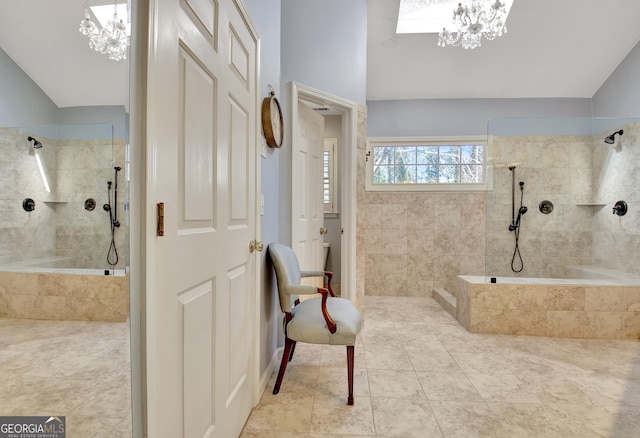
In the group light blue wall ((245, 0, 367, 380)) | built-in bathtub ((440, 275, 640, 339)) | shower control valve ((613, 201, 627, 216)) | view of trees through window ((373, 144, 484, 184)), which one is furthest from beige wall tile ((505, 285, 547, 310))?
light blue wall ((245, 0, 367, 380))

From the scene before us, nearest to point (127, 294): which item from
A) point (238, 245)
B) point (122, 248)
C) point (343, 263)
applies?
point (122, 248)

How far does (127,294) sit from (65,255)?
21 centimetres

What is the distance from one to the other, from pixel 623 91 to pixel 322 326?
4.57m

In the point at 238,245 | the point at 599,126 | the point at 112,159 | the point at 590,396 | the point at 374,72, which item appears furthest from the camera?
the point at 374,72

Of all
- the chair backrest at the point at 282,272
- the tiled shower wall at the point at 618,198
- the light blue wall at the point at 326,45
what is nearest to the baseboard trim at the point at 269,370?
the chair backrest at the point at 282,272

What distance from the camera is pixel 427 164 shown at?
4.44 m

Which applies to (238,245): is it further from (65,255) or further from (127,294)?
(65,255)

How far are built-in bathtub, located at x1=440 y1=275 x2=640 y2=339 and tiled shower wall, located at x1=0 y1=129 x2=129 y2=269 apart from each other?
312 cm

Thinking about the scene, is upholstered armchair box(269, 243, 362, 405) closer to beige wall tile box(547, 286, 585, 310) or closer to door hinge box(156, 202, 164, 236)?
door hinge box(156, 202, 164, 236)

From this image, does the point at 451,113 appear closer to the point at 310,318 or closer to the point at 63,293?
the point at 310,318

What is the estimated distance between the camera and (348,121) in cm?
304

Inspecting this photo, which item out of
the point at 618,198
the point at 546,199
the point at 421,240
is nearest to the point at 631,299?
the point at 618,198

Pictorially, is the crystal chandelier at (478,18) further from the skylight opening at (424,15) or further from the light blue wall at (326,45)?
the light blue wall at (326,45)

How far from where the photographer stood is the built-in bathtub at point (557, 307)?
2859 millimetres
